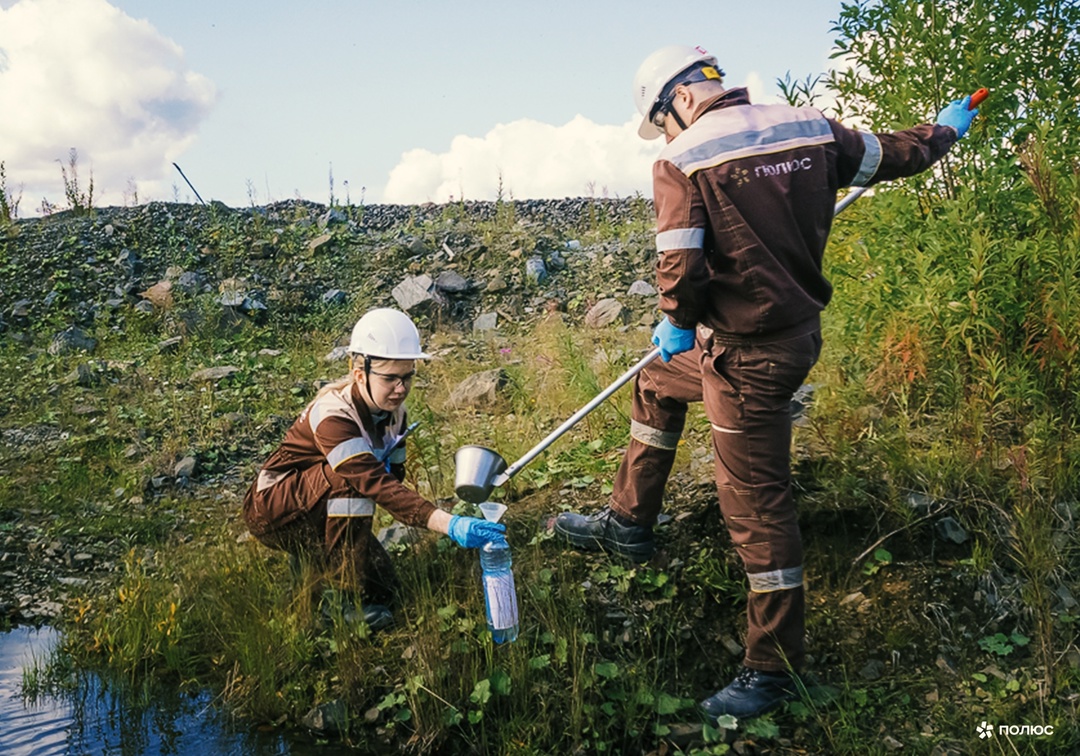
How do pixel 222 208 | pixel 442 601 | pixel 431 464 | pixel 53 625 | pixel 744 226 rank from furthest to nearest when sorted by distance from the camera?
pixel 222 208 < pixel 431 464 < pixel 53 625 < pixel 442 601 < pixel 744 226

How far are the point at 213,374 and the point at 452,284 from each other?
2635 millimetres

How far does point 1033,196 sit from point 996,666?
6.70 ft

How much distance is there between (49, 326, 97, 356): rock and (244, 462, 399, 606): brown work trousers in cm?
565

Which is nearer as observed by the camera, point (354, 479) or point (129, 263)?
point (354, 479)

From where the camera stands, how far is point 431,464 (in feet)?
16.3

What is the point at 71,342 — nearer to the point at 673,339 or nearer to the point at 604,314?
the point at 604,314

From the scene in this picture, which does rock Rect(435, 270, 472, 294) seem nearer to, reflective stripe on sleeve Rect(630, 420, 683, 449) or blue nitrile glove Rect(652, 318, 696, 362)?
reflective stripe on sleeve Rect(630, 420, 683, 449)

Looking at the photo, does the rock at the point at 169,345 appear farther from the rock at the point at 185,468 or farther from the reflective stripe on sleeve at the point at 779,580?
the reflective stripe on sleeve at the point at 779,580

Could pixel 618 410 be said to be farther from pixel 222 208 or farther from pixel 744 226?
pixel 222 208

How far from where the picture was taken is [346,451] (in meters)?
3.68

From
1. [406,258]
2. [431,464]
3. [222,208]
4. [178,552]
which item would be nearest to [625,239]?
[406,258]

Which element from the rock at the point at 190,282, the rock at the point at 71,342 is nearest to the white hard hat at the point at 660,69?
the rock at the point at 71,342

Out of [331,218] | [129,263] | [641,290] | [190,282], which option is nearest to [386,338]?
[641,290]

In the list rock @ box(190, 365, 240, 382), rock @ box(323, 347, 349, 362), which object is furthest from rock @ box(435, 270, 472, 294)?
rock @ box(190, 365, 240, 382)
